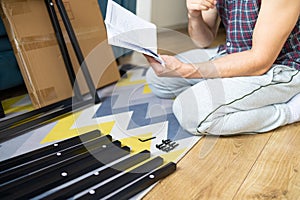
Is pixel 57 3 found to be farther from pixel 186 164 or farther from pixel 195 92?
pixel 186 164

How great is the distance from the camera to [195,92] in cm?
102

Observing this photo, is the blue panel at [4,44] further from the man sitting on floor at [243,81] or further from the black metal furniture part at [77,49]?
the man sitting on floor at [243,81]

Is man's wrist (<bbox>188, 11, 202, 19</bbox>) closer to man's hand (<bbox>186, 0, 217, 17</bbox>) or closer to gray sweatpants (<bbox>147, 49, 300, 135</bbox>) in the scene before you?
man's hand (<bbox>186, 0, 217, 17</bbox>)

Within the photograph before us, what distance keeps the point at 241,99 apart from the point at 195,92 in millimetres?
136

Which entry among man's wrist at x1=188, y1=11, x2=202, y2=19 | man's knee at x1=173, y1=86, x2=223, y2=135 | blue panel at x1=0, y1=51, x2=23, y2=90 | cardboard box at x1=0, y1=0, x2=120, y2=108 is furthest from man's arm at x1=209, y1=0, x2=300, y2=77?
blue panel at x1=0, y1=51, x2=23, y2=90

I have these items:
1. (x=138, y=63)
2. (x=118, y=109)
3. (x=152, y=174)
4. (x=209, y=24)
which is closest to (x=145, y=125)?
(x=118, y=109)

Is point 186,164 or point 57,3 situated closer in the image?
point 186,164

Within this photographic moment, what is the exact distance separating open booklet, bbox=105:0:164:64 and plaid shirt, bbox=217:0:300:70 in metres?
0.31

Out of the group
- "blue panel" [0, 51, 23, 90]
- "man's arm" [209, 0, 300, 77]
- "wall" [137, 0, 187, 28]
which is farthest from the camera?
"wall" [137, 0, 187, 28]

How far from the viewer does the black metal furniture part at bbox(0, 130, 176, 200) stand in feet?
2.49

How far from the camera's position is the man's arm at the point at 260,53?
854mm

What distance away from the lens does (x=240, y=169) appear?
2.79ft

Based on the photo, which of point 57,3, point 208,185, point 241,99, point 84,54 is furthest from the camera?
point 84,54

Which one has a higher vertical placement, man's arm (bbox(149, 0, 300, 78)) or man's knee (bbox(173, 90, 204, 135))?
man's arm (bbox(149, 0, 300, 78))
